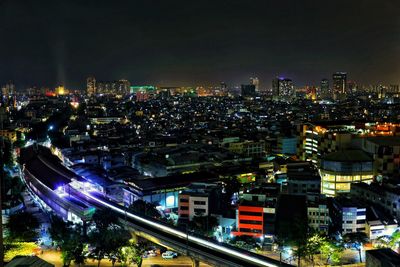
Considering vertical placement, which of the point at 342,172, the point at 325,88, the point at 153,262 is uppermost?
the point at 325,88

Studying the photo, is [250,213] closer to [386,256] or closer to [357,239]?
[357,239]

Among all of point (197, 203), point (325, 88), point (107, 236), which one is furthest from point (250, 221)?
point (325, 88)

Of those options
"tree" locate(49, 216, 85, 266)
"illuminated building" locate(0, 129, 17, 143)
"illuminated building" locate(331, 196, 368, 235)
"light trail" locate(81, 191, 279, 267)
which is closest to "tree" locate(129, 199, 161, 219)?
"light trail" locate(81, 191, 279, 267)

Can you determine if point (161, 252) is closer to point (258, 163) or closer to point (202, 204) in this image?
point (202, 204)

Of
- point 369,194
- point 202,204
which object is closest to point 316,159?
point 369,194

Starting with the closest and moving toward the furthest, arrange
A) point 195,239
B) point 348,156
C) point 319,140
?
1. point 195,239
2. point 348,156
3. point 319,140

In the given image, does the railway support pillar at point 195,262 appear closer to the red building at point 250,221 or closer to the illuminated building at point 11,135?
Result: the red building at point 250,221
